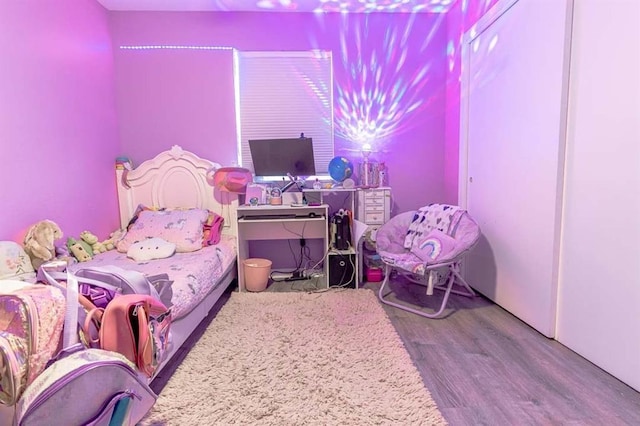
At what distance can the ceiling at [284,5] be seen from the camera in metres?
3.01

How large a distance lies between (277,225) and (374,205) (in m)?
0.93

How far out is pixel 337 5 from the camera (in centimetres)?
311

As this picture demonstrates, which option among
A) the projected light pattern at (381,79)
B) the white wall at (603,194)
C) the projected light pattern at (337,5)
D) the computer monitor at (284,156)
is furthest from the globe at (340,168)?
the white wall at (603,194)

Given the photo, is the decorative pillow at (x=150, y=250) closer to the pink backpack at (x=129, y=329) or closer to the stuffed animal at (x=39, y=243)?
the stuffed animal at (x=39, y=243)

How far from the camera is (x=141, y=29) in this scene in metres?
3.16

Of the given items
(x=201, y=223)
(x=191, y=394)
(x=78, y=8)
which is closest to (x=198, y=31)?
(x=78, y=8)

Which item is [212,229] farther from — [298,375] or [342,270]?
[298,375]

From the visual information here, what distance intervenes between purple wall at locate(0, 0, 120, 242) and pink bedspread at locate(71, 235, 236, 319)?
46 centimetres

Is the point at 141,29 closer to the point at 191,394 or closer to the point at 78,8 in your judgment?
the point at 78,8

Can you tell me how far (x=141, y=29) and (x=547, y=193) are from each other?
140 inches

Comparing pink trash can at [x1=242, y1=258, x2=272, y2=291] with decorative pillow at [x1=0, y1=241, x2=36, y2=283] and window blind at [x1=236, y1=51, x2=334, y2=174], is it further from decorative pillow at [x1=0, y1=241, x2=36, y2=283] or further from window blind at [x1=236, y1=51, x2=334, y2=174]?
decorative pillow at [x1=0, y1=241, x2=36, y2=283]

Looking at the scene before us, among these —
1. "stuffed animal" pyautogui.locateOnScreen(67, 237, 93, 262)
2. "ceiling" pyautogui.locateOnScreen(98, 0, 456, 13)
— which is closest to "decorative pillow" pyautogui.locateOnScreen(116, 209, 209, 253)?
"stuffed animal" pyautogui.locateOnScreen(67, 237, 93, 262)

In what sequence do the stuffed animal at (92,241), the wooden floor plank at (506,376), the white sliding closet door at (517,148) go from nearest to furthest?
the wooden floor plank at (506,376) → the white sliding closet door at (517,148) → the stuffed animal at (92,241)

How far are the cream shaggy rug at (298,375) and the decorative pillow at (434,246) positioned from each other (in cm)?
51
